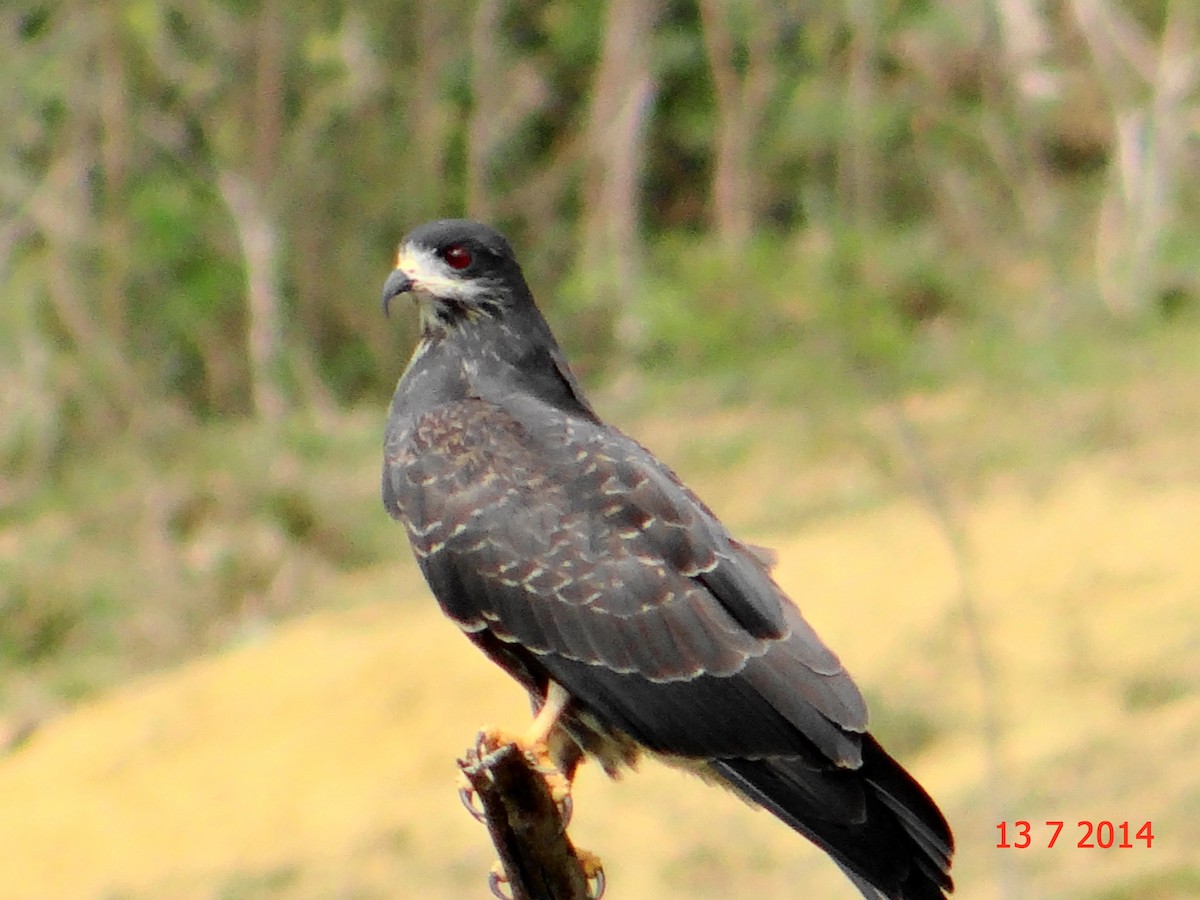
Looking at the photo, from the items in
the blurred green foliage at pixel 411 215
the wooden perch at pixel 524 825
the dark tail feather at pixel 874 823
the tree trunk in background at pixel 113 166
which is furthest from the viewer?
the tree trunk in background at pixel 113 166

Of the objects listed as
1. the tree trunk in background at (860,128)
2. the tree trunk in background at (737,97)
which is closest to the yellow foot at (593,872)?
the tree trunk in background at (737,97)

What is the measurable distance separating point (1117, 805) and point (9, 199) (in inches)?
350

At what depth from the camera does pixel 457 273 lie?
4.64 metres

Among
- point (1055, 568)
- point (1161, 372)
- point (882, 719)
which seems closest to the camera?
point (882, 719)


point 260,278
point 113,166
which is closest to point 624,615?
point 260,278

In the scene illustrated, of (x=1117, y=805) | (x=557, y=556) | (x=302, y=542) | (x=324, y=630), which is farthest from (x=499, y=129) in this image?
(x=557, y=556)

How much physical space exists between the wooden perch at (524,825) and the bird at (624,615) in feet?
0.91

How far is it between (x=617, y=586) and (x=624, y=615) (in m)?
0.07

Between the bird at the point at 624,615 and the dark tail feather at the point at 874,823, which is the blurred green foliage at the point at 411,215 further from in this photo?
the dark tail feather at the point at 874,823

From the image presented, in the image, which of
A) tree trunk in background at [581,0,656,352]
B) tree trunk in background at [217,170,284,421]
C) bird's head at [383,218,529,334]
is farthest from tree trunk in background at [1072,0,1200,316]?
bird's head at [383,218,529,334]

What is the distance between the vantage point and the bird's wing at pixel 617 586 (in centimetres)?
392

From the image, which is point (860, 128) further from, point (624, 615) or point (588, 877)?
point (588, 877)

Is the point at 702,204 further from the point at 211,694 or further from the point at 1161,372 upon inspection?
the point at 211,694

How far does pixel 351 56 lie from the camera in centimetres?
1435
